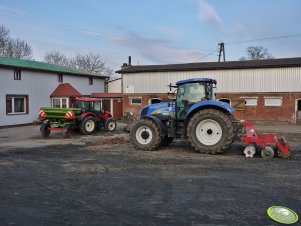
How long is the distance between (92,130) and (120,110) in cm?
1536

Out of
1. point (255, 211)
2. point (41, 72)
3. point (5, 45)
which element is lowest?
→ point (255, 211)

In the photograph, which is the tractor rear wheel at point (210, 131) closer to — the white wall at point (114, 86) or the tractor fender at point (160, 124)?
the tractor fender at point (160, 124)

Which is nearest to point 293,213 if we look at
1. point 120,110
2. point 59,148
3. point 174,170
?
point 174,170

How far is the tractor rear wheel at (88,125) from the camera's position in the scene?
18.2 m

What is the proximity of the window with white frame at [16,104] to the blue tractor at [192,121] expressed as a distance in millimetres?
15759

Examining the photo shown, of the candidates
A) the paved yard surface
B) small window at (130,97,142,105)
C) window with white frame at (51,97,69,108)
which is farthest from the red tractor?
small window at (130,97,142,105)

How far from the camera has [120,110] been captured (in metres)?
34.0

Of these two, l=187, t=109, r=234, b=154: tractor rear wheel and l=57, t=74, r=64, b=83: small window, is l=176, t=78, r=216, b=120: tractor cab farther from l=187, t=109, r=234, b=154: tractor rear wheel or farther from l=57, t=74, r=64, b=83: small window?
l=57, t=74, r=64, b=83: small window

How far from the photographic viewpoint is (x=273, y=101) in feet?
91.8

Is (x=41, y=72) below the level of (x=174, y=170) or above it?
above

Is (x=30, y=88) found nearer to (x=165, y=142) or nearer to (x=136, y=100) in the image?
(x=136, y=100)

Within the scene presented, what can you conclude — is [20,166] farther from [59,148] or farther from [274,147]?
[274,147]

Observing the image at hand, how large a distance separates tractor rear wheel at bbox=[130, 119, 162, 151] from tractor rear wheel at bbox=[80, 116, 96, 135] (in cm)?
668

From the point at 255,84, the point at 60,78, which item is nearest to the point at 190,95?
the point at 255,84
